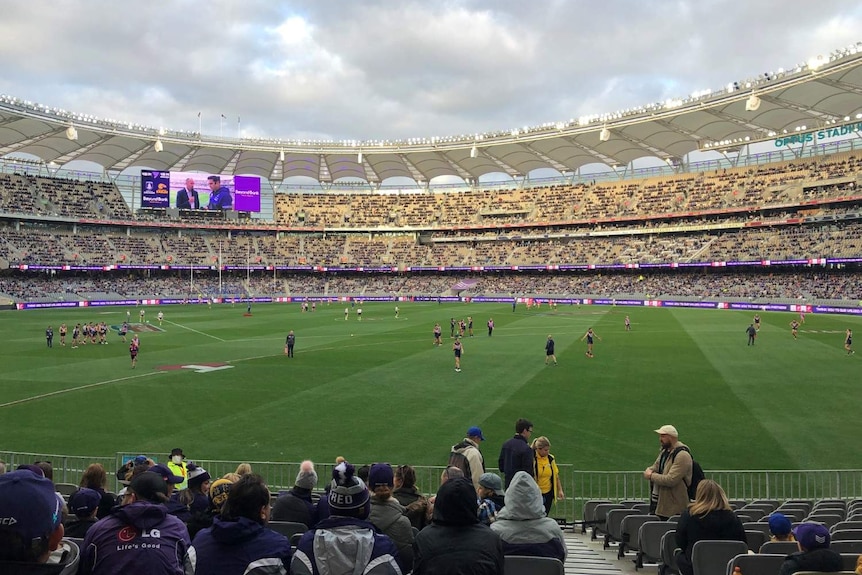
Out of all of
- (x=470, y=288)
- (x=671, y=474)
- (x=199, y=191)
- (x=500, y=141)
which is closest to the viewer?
(x=671, y=474)

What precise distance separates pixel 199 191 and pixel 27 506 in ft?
326

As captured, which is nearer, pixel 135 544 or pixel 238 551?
pixel 135 544

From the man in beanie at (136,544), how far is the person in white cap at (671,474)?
5.67m

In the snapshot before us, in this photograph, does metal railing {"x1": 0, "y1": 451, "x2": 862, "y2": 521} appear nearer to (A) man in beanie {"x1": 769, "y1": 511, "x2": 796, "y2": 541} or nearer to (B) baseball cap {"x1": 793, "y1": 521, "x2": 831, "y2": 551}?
(A) man in beanie {"x1": 769, "y1": 511, "x2": 796, "y2": 541}

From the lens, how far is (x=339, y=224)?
110 m

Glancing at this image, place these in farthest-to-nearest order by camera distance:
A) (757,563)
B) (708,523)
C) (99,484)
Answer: (99,484) → (708,523) → (757,563)

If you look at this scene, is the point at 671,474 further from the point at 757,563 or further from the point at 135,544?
the point at 135,544

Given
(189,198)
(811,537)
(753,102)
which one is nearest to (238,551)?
(811,537)

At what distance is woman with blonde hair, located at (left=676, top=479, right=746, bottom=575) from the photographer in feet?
17.9

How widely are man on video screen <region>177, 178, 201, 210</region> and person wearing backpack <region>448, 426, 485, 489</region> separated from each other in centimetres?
9402

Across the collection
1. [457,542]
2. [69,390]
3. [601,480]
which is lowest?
[601,480]

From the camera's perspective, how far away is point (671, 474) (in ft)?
23.1

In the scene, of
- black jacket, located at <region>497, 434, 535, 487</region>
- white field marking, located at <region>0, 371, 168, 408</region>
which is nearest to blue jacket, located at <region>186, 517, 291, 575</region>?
black jacket, located at <region>497, 434, 535, 487</region>

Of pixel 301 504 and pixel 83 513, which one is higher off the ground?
pixel 83 513
